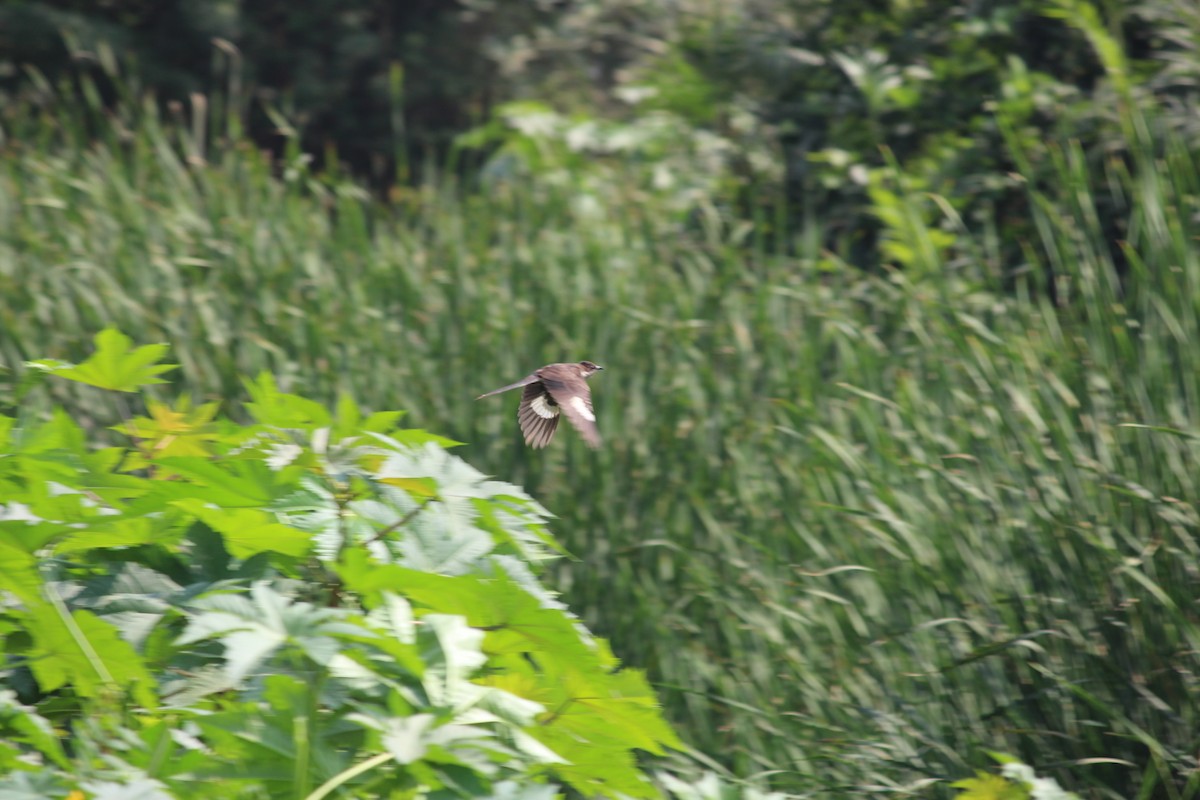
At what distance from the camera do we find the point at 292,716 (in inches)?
49.9

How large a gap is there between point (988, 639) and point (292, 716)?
66.5 inches

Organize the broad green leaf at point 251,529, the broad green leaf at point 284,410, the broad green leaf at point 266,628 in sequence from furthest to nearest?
A: the broad green leaf at point 284,410
the broad green leaf at point 251,529
the broad green leaf at point 266,628

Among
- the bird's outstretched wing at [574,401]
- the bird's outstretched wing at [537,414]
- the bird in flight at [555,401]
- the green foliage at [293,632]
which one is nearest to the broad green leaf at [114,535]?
the green foliage at [293,632]

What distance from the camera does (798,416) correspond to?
3328mm

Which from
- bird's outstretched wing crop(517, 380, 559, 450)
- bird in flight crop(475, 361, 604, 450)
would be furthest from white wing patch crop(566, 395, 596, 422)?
bird's outstretched wing crop(517, 380, 559, 450)

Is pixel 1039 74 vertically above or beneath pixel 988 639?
above

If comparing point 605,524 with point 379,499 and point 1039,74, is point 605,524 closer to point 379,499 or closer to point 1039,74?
point 379,499

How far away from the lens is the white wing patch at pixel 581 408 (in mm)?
1828

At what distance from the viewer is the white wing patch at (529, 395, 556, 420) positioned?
7.56ft

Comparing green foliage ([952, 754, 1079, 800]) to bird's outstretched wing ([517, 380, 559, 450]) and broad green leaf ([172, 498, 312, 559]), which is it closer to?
bird's outstretched wing ([517, 380, 559, 450])

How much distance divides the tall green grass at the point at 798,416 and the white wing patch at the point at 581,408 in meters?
0.56

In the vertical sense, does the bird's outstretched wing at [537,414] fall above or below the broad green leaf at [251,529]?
below

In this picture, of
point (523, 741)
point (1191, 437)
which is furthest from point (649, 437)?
point (523, 741)

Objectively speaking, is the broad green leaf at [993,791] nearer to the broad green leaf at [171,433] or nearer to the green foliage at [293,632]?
the green foliage at [293,632]
